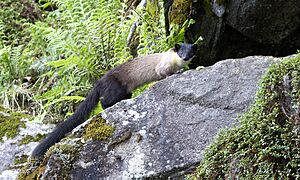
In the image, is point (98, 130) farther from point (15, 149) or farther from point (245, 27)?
point (245, 27)

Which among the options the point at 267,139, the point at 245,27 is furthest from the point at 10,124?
the point at 267,139

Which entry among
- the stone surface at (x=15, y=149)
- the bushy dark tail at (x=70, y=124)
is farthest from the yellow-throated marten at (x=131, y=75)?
the stone surface at (x=15, y=149)

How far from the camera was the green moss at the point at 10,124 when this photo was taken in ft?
15.5

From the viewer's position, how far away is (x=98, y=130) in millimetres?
3693

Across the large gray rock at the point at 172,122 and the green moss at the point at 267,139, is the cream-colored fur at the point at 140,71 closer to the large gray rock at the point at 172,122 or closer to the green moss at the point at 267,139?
the large gray rock at the point at 172,122

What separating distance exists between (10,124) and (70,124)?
2.08 ft

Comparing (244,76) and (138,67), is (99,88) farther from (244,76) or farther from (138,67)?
(244,76)

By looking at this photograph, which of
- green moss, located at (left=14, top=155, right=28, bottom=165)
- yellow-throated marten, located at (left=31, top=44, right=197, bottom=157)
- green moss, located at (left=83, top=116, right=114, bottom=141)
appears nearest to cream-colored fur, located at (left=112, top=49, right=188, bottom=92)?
yellow-throated marten, located at (left=31, top=44, right=197, bottom=157)

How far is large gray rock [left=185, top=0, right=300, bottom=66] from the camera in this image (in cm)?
435

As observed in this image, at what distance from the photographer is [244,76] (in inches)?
145

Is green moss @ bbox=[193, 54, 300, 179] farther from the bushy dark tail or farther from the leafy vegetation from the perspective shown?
the leafy vegetation

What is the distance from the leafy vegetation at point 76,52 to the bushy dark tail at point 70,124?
1.16ft

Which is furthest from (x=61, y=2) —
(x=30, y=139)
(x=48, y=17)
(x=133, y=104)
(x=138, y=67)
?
(x=133, y=104)

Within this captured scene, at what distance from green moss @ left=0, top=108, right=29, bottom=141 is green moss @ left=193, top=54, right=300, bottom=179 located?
2338mm
